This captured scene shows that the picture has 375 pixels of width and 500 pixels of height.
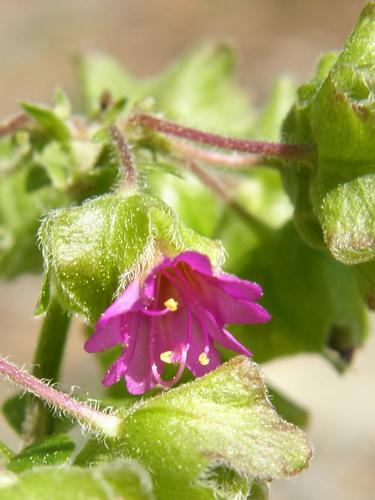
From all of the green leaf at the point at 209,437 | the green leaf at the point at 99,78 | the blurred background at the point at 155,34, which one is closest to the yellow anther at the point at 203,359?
the green leaf at the point at 209,437

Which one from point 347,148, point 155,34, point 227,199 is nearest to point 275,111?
point 227,199

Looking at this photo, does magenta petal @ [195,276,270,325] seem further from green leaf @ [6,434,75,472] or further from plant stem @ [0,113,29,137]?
plant stem @ [0,113,29,137]

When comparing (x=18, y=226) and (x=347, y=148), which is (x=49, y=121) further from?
(x=347, y=148)

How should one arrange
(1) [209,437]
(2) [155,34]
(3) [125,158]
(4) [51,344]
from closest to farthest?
(1) [209,437]
(3) [125,158]
(4) [51,344]
(2) [155,34]

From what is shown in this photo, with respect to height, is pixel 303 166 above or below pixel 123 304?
above

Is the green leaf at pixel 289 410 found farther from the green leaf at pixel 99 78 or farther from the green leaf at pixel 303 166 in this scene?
the green leaf at pixel 99 78

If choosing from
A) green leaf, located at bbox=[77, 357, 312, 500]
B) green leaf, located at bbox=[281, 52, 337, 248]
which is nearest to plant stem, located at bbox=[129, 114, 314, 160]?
green leaf, located at bbox=[281, 52, 337, 248]

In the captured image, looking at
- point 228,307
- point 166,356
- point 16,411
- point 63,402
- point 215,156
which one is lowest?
point 16,411
